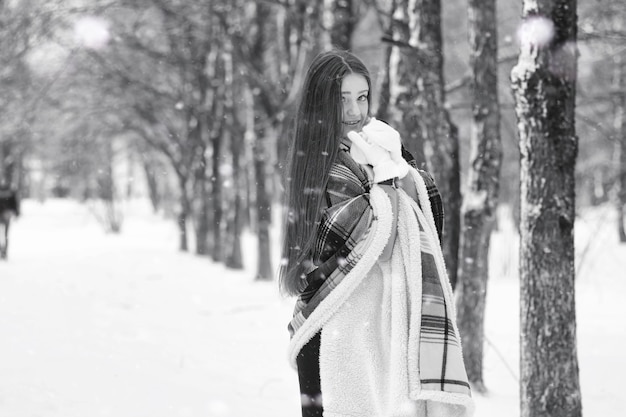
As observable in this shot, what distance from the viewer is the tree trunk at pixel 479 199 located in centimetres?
568

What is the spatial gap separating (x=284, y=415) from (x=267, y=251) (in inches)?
350

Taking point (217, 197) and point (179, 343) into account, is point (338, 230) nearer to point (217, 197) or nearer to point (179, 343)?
point (179, 343)

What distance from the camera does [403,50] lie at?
5957 mm

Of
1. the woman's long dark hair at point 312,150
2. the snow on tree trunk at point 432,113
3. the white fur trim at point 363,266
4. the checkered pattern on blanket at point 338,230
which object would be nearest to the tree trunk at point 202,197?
the snow on tree trunk at point 432,113

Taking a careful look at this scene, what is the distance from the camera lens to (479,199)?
5.72 metres

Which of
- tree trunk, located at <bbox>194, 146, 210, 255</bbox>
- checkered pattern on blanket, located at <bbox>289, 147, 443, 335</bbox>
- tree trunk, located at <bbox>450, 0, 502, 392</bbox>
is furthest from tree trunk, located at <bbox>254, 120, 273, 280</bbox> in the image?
checkered pattern on blanket, located at <bbox>289, 147, 443, 335</bbox>

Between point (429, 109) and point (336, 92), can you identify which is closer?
point (336, 92)

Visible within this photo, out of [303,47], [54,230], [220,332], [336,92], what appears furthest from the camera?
[54,230]

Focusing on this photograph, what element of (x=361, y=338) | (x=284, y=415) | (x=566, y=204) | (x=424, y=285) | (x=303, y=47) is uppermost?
(x=303, y=47)

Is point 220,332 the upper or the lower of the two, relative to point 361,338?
lower

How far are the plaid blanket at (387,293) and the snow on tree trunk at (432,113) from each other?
140 inches

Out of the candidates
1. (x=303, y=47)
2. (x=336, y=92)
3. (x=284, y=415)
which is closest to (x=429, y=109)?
(x=284, y=415)

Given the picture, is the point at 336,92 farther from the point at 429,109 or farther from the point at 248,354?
the point at 248,354

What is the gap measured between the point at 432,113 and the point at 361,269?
13.0ft
